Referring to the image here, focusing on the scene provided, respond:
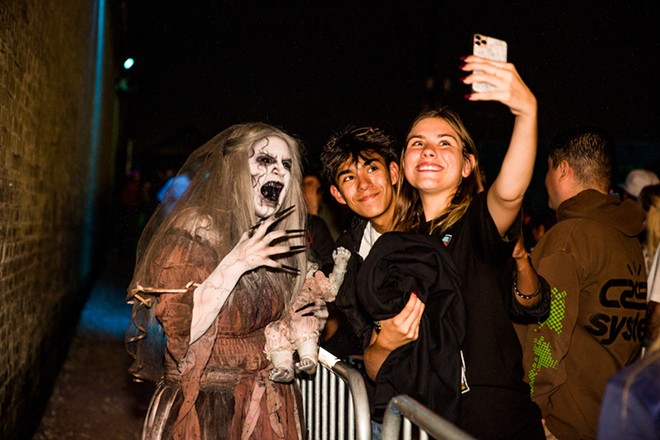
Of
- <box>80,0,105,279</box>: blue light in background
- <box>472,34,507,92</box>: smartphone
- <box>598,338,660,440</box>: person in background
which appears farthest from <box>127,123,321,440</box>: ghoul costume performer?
<box>80,0,105,279</box>: blue light in background

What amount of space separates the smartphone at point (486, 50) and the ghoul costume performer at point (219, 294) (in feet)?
3.66

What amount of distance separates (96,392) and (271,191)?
5119mm

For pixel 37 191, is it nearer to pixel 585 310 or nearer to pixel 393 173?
pixel 393 173

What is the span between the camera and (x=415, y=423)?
79.3 inches

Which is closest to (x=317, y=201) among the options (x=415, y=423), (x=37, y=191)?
(x=37, y=191)

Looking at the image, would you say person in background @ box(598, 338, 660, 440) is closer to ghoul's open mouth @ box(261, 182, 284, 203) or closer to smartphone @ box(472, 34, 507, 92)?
smartphone @ box(472, 34, 507, 92)

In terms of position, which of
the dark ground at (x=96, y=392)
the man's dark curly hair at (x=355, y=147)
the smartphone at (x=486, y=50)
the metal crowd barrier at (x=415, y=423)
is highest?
the smartphone at (x=486, y=50)

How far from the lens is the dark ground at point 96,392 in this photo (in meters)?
5.79

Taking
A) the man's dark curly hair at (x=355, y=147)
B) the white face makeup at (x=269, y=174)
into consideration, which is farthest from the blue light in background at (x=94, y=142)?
the white face makeup at (x=269, y=174)

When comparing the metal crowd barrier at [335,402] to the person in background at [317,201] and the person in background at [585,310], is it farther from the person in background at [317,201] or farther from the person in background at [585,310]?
the person in background at [317,201]

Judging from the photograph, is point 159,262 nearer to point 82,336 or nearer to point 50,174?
point 50,174

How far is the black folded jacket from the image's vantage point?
219cm

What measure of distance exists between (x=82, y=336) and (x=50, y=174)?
3906 millimetres

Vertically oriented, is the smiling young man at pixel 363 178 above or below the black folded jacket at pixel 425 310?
above
